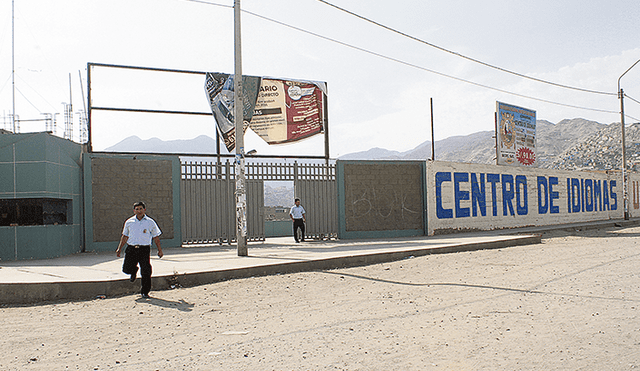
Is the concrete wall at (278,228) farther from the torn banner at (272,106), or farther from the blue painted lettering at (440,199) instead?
the blue painted lettering at (440,199)

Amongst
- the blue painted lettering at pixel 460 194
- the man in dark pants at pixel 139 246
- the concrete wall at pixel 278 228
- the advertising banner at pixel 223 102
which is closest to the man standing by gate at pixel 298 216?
the advertising banner at pixel 223 102

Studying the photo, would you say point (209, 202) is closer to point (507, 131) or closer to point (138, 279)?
point (138, 279)

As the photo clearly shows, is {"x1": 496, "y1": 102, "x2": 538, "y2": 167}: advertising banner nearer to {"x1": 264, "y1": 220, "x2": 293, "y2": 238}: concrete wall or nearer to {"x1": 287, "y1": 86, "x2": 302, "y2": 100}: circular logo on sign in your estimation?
{"x1": 264, "y1": 220, "x2": 293, "y2": 238}: concrete wall

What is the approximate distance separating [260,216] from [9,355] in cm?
1175

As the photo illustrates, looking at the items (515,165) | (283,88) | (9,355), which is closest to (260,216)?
(283,88)

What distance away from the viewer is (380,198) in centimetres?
1773

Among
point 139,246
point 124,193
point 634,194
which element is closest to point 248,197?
point 124,193

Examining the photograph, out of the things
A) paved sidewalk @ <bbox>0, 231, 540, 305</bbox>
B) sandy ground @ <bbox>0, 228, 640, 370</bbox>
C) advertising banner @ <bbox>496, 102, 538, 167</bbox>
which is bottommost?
sandy ground @ <bbox>0, 228, 640, 370</bbox>

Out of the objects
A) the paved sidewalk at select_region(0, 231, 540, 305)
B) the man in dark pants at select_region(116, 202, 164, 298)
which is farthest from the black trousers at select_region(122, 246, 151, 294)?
the paved sidewalk at select_region(0, 231, 540, 305)

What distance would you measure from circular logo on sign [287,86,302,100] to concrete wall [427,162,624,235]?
5.62 metres

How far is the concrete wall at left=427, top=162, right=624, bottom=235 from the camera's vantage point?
1928 cm

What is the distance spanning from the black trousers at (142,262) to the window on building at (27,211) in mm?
Result: 6158

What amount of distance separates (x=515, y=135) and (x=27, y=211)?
21.0 meters

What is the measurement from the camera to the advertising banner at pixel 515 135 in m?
23.4
